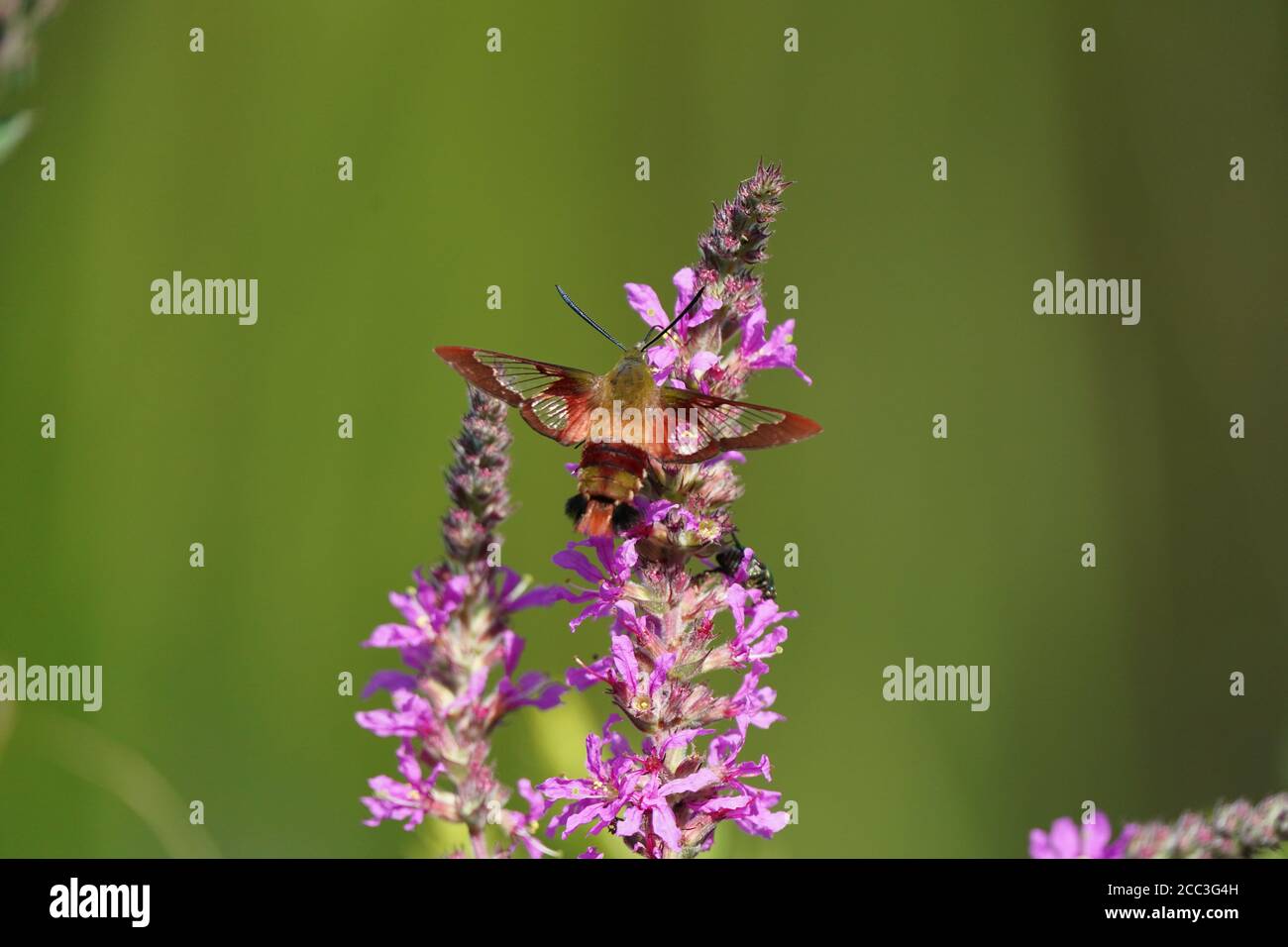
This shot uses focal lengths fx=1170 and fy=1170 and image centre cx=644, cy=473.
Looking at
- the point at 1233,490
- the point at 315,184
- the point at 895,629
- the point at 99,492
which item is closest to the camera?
the point at 99,492

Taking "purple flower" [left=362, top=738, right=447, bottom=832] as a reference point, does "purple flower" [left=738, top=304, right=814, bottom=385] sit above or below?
above

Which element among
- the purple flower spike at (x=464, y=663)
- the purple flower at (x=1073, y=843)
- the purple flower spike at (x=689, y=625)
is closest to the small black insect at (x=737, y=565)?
the purple flower spike at (x=689, y=625)

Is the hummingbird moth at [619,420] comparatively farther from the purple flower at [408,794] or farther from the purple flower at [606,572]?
the purple flower at [408,794]

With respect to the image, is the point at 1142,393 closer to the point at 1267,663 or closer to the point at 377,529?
the point at 1267,663

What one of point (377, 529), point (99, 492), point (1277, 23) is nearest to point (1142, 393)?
point (1277, 23)

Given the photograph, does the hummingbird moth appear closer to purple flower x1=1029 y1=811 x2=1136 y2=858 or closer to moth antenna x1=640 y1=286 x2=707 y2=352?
moth antenna x1=640 y1=286 x2=707 y2=352

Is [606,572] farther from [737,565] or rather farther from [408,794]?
[408,794]

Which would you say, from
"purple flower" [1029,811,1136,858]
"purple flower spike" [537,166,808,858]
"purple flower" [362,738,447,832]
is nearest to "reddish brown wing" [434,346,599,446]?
"purple flower spike" [537,166,808,858]
